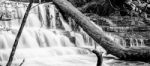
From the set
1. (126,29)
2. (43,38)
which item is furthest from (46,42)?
(126,29)

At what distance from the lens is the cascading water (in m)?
8.87

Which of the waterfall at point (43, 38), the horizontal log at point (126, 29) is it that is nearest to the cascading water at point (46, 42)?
the waterfall at point (43, 38)

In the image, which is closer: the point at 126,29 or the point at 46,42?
the point at 46,42

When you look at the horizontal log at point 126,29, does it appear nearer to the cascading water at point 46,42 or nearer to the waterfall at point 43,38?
the cascading water at point 46,42

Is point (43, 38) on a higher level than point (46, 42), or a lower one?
higher

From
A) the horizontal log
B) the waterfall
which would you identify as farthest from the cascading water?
→ the horizontal log

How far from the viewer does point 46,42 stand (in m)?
10.8

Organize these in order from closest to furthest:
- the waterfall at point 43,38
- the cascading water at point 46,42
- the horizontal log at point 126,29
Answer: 1. the cascading water at point 46,42
2. the waterfall at point 43,38
3. the horizontal log at point 126,29

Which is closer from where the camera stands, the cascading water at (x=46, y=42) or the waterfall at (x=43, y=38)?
the cascading water at (x=46, y=42)

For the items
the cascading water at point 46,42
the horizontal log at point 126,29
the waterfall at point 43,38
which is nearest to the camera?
the cascading water at point 46,42

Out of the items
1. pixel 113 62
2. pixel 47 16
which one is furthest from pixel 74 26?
pixel 113 62

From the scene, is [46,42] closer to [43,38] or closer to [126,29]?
[43,38]

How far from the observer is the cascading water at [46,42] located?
29.1 ft

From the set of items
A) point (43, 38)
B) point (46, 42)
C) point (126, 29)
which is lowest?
point (46, 42)
